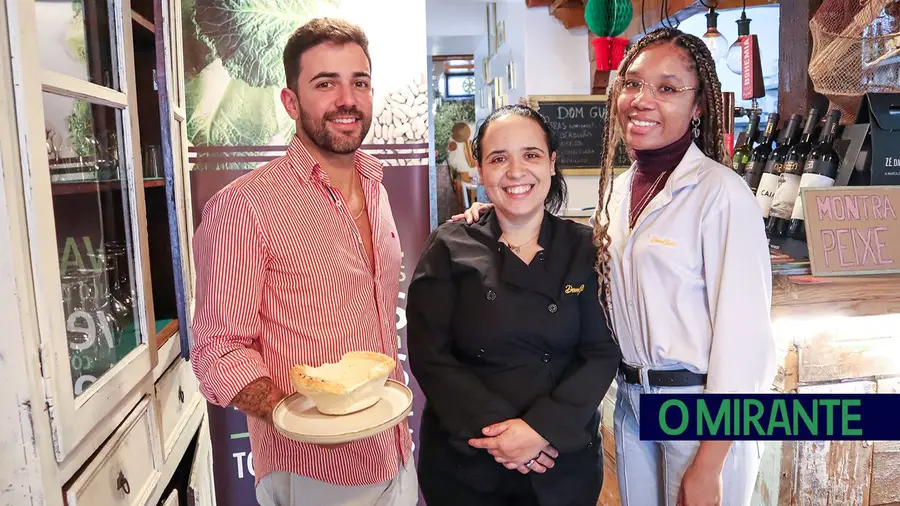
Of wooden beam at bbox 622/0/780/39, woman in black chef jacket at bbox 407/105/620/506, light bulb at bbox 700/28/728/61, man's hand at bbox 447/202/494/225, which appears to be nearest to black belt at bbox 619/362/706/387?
woman in black chef jacket at bbox 407/105/620/506

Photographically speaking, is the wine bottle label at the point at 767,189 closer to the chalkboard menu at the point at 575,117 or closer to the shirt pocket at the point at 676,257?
the shirt pocket at the point at 676,257

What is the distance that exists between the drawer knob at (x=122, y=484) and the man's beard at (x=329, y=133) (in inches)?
36.5

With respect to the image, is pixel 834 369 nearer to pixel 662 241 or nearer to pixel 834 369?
pixel 834 369

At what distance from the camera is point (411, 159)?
91.4 inches

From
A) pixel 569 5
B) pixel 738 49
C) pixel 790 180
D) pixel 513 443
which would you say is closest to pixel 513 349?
pixel 513 443

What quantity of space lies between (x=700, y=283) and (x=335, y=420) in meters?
0.92

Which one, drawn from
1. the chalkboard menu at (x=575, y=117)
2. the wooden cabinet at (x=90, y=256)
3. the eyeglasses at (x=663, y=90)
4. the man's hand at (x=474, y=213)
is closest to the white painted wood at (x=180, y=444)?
the wooden cabinet at (x=90, y=256)

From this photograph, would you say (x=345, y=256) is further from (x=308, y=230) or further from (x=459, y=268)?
(x=459, y=268)

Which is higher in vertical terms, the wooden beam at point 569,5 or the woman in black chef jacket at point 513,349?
the wooden beam at point 569,5

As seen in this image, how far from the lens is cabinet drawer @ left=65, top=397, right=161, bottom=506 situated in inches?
50.6

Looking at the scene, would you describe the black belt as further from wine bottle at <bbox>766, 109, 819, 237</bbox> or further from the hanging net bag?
the hanging net bag

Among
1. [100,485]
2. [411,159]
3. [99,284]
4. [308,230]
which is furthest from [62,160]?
[411,159]

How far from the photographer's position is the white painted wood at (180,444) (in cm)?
177

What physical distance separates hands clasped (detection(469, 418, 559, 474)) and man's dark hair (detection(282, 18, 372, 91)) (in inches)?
38.4
